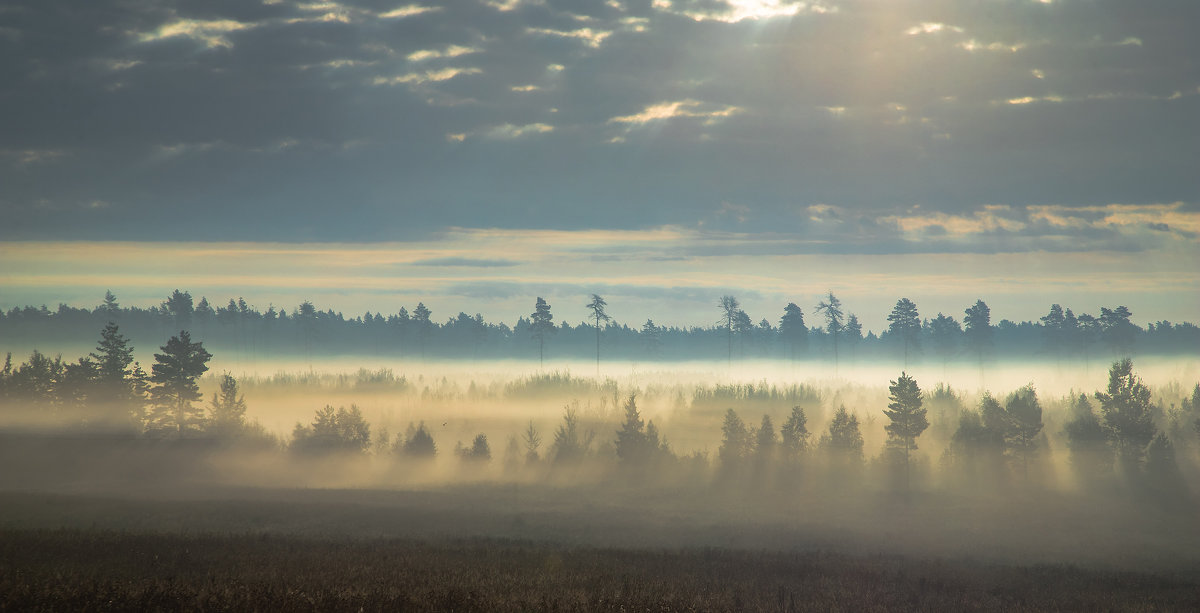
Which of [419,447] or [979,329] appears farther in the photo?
[979,329]

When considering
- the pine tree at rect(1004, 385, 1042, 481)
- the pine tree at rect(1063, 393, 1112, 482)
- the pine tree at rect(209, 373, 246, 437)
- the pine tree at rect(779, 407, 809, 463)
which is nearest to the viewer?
the pine tree at rect(1004, 385, 1042, 481)

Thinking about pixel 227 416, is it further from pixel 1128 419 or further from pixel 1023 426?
pixel 1128 419

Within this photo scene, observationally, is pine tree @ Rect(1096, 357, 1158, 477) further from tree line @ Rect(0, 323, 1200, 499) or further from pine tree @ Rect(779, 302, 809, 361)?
pine tree @ Rect(779, 302, 809, 361)

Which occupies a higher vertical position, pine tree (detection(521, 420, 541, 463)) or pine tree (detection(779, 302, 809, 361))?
pine tree (detection(779, 302, 809, 361))

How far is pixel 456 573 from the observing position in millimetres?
20547

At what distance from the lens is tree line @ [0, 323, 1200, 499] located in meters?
81.6

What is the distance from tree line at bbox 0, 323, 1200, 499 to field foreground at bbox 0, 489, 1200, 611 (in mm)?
36565

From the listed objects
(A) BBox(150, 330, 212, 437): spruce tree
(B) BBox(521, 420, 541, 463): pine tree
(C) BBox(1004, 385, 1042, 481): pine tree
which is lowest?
(B) BBox(521, 420, 541, 463): pine tree

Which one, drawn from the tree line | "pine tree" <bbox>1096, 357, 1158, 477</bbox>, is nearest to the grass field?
the tree line

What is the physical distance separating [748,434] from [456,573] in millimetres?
74506

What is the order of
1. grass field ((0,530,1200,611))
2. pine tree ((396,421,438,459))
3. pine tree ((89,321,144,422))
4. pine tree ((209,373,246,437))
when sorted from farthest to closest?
pine tree ((396,421,438,459)) < pine tree ((209,373,246,437)) < pine tree ((89,321,144,422)) < grass field ((0,530,1200,611))

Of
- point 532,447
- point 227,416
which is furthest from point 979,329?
point 227,416

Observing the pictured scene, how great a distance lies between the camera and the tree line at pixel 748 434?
268 ft

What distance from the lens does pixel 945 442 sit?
98.2 m
